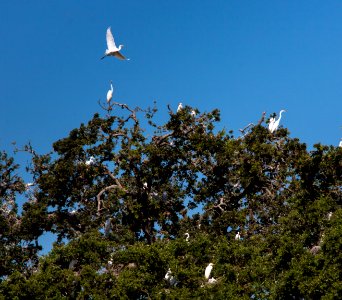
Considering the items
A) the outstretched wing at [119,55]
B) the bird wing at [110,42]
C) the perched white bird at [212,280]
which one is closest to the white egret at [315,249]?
the perched white bird at [212,280]

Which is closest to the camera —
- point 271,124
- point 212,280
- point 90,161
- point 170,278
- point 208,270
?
point 170,278

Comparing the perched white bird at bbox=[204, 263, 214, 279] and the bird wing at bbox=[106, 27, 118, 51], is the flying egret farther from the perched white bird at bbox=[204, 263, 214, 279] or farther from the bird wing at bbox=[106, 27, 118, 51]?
the perched white bird at bbox=[204, 263, 214, 279]

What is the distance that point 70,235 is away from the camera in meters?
23.7

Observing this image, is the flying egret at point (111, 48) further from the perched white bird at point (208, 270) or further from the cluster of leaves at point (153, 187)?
the perched white bird at point (208, 270)

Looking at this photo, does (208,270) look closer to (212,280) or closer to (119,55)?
(212,280)

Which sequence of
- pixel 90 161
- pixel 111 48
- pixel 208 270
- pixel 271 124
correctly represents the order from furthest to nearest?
pixel 271 124
pixel 90 161
pixel 111 48
pixel 208 270

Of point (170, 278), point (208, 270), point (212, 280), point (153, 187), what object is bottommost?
point (212, 280)

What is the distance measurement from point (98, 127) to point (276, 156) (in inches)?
248

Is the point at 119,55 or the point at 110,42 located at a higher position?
the point at 110,42

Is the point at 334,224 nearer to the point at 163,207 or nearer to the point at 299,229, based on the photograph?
the point at 299,229

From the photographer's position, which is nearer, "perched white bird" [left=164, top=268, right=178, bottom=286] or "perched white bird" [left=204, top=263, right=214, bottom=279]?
"perched white bird" [left=164, top=268, right=178, bottom=286]

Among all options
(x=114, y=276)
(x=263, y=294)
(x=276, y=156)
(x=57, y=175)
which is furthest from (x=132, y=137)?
(x=263, y=294)

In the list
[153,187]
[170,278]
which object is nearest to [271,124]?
[153,187]

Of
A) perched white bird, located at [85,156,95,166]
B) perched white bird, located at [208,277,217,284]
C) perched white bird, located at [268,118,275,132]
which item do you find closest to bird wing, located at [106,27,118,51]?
perched white bird, located at [85,156,95,166]
